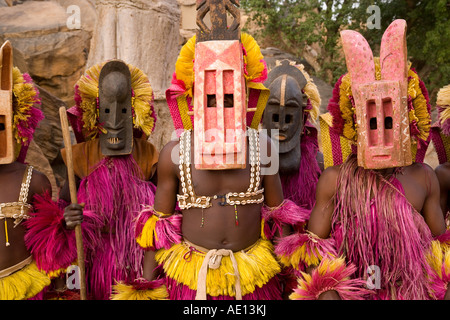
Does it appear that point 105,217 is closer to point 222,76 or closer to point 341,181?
point 222,76

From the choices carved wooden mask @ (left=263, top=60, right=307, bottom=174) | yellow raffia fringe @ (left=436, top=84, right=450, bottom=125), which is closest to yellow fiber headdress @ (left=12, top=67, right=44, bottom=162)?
carved wooden mask @ (left=263, top=60, right=307, bottom=174)

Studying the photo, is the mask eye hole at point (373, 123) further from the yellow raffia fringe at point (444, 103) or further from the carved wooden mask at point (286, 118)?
the carved wooden mask at point (286, 118)

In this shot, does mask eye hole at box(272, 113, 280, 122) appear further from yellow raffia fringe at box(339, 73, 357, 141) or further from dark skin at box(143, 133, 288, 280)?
yellow raffia fringe at box(339, 73, 357, 141)

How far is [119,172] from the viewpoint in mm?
2924

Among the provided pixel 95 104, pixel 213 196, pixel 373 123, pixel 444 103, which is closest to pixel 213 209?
pixel 213 196

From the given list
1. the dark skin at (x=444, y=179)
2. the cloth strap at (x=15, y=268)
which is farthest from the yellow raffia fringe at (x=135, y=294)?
the dark skin at (x=444, y=179)

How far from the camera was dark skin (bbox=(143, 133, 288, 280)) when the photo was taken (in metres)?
2.27

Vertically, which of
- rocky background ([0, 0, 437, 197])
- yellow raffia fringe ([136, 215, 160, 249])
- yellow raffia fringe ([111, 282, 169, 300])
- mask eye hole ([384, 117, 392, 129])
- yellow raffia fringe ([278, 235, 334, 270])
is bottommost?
yellow raffia fringe ([111, 282, 169, 300])

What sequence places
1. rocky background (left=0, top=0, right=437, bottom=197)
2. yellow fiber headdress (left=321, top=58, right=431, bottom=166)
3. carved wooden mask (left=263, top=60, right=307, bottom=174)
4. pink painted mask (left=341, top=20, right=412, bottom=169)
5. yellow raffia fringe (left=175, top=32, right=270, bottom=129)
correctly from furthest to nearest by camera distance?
rocky background (left=0, top=0, right=437, bottom=197) → carved wooden mask (left=263, top=60, right=307, bottom=174) → yellow raffia fringe (left=175, top=32, right=270, bottom=129) → yellow fiber headdress (left=321, top=58, right=431, bottom=166) → pink painted mask (left=341, top=20, right=412, bottom=169)

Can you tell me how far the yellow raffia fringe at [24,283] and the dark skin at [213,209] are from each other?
0.85 meters

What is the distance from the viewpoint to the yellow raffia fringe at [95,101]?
2.92m

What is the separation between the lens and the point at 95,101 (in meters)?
2.97

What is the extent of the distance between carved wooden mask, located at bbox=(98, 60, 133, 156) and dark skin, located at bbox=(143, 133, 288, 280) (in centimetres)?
64

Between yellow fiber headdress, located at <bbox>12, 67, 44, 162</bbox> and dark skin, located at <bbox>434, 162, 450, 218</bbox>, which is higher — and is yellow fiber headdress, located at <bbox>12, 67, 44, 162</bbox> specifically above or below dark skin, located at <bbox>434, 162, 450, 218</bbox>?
above
